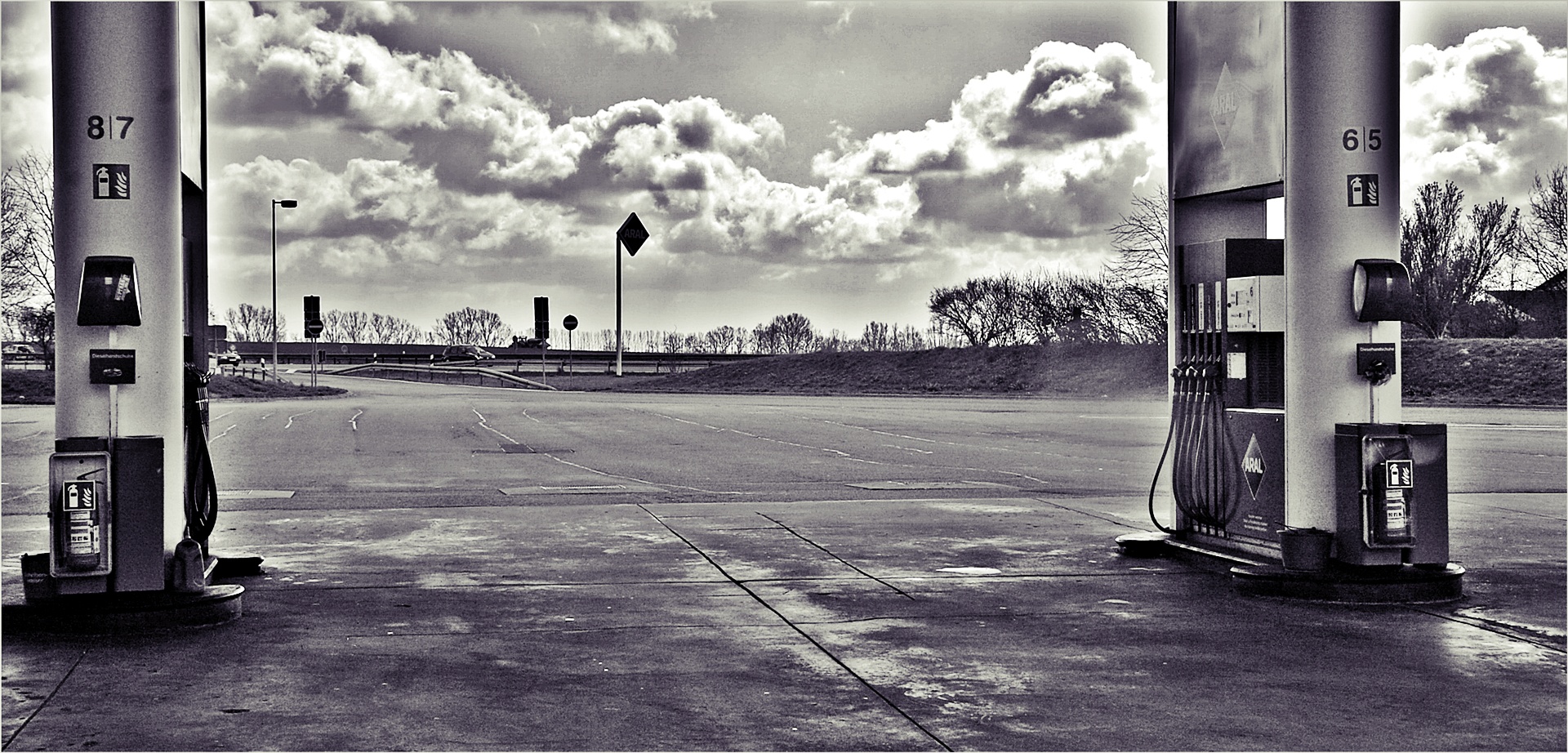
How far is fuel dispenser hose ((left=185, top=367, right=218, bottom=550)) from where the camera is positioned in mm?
A: 8633

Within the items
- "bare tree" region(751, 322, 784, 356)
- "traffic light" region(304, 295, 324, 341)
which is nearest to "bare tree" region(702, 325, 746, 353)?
"bare tree" region(751, 322, 784, 356)

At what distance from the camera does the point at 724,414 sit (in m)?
35.3

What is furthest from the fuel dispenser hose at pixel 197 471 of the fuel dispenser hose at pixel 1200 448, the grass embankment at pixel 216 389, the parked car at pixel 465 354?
the parked car at pixel 465 354

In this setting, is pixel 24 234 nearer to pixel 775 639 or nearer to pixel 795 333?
pixel 775 639

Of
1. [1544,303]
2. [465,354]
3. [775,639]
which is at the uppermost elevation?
[1544,303]

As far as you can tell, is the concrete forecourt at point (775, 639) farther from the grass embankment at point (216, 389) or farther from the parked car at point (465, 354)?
the parked car at point (465, 354)

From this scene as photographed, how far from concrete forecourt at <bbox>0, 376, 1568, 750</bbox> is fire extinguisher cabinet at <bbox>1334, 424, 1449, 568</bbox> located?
1.51 ft

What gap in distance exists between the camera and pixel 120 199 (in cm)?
750

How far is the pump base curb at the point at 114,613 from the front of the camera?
23.9 ft

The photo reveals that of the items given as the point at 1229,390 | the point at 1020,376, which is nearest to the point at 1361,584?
the point at 1229,390

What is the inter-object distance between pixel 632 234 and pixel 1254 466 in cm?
5671

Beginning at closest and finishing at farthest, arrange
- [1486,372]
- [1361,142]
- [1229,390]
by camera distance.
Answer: [1361,142] < [1229,390] < [1486,372]

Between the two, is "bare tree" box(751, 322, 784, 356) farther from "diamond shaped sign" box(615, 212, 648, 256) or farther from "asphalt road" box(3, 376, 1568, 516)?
"asphalt road" box(3, 376, 1568, 516)

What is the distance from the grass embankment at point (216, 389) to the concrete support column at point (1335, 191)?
3881 centimetres
